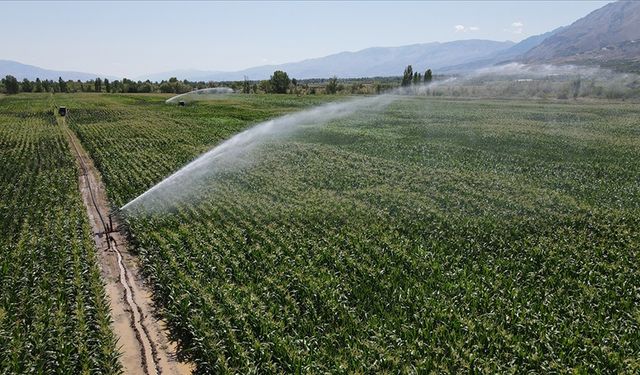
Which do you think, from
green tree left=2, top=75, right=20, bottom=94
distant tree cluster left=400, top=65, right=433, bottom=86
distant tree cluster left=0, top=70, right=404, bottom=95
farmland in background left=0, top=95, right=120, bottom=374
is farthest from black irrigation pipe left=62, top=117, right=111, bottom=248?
green tree left=2, top=75, right=20, bottom=94

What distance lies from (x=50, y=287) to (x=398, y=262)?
12355 millimetres

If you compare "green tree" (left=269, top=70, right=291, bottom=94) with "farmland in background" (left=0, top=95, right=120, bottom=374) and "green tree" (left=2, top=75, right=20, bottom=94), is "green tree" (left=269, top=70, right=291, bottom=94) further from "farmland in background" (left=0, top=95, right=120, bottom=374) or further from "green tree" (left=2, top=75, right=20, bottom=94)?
"farmland in background" (left=0, top=95, right=120, bottom=374)

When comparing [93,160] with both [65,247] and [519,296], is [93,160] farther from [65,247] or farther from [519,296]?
[519,296]

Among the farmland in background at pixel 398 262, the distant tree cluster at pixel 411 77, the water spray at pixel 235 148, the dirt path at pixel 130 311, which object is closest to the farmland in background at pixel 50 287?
the dirt path at pixel 130 311

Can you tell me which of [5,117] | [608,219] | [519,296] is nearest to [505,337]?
[519,296]

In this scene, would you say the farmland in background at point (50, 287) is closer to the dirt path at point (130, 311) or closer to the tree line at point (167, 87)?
the dirt path at point (130, 311)

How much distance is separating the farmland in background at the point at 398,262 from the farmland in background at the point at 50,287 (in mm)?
2121

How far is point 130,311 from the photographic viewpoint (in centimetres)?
1388

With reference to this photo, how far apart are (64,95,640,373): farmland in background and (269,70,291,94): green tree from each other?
11420 centimetres

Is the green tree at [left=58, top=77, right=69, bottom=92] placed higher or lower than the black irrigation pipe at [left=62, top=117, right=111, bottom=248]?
higher

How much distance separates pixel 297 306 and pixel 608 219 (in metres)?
16.7

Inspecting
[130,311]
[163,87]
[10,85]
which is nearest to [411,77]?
[130,311]

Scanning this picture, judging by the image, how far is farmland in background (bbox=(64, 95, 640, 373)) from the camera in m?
11.3

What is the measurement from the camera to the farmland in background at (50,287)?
35.9ft
